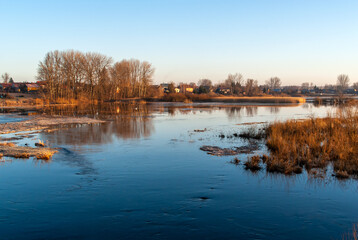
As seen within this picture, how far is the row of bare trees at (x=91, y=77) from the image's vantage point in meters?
62.9

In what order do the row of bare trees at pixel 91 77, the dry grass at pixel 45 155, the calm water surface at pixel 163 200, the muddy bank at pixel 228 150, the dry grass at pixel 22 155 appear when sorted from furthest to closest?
the row of bare trees at pixel 91 77 < the muddy bank at pixel 228 150 < the dry grass at pixel 22 155 < the dry grass at pixel 45 155 < the calm water surface at pixel 163 200

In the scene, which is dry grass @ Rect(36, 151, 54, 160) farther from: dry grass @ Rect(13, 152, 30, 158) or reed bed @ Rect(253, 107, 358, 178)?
reed bed @ Rect(253, 107, 358, 178)

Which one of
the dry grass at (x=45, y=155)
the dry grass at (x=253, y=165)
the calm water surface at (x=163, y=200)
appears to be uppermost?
the dry grass at (x=45, y=155)

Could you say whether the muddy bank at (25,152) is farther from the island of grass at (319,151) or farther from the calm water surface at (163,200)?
the island of grass at (319,151)

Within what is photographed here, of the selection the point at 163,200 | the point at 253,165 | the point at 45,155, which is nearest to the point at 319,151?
the point at 253,165

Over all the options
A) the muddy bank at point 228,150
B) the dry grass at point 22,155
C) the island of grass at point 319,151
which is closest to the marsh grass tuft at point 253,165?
the island of grass at point 319,151

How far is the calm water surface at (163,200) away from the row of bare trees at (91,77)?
55468 millimetres

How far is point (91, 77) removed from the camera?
227ft

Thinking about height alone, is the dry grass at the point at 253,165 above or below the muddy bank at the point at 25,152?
below

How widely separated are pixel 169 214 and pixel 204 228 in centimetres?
108

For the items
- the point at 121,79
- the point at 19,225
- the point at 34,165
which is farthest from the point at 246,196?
the point at 121,79

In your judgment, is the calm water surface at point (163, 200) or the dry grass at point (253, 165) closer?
the calm water surface at point (163, 200)

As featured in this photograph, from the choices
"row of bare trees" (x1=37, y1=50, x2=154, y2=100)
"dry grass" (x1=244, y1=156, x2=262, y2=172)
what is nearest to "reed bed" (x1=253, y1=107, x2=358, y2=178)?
"dry grass" (x1=244, y1=156, x2=262, y2=172)

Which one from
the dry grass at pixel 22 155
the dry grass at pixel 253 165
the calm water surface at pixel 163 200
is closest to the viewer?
the calm water surface at pixel 163 200
